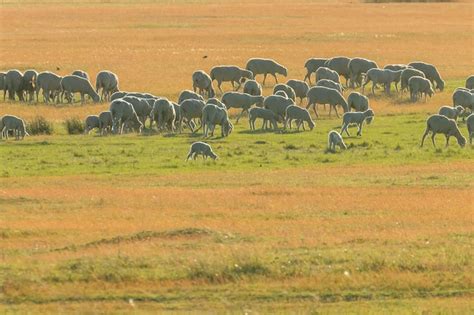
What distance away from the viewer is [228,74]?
166ft

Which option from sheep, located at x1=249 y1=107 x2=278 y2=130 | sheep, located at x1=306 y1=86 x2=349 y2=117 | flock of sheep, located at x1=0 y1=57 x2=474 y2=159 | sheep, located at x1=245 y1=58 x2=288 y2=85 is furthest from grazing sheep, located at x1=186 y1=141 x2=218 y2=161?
sheep, located at x1=245 y1=58 x2=288 y2=85

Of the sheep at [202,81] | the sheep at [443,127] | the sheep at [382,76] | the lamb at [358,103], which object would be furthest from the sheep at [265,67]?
the sheep at [443,127]

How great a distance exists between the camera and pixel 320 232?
21328 millimetres

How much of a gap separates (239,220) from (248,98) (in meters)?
18.1

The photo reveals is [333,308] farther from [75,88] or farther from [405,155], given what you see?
[75,88]

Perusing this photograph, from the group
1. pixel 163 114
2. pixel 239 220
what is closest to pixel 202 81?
pixel 163 114

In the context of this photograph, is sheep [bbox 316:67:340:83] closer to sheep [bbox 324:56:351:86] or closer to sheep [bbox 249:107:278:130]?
sheep [bbox 324:56:351:86]

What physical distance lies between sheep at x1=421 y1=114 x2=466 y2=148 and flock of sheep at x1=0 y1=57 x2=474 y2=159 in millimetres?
28

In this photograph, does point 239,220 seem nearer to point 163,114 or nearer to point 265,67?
point 163,114

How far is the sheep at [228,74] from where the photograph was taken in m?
50.4

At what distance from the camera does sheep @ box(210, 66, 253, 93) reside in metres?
50.4

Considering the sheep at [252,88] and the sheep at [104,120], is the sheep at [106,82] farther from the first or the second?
the sheep at [104,120]

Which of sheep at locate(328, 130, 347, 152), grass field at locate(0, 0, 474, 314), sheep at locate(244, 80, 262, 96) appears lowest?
grass field at locate(0, 0, 474, 314)

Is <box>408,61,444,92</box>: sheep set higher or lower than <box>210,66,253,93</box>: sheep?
lower
